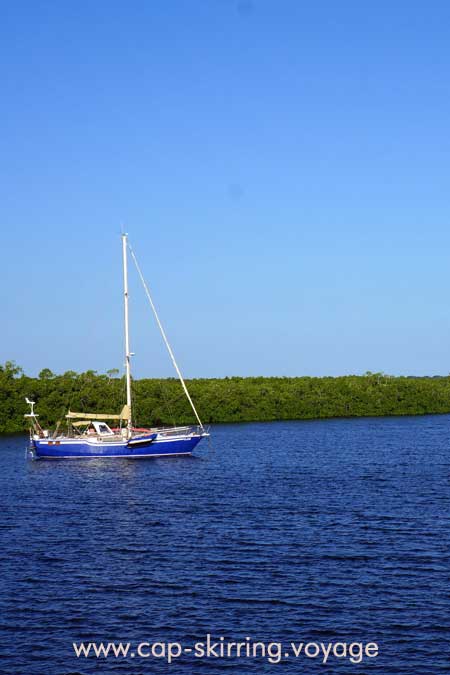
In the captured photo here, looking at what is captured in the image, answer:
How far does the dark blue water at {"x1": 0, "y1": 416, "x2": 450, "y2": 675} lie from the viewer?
1372 inches

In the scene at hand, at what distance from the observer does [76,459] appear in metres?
104

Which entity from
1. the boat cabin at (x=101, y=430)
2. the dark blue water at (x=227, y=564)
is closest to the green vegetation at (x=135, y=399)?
the boat cabin at (x=101, y=430)

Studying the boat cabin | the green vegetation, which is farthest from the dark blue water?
→ the green vegetation

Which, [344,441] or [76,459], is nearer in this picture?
[76,459]

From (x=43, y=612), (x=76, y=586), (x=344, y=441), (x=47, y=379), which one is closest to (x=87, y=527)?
(x=76, y=586)

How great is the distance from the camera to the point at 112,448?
101 metres

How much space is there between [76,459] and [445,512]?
5437 cm

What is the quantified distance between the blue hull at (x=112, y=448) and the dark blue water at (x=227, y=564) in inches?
439

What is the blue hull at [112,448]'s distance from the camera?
332 ft

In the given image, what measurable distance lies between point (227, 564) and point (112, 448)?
56.1 meters

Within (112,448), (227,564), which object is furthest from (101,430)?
(227,564)

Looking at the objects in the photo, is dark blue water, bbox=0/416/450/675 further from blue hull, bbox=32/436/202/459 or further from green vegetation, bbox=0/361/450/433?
green vegetation, bbox=0/361/450/433

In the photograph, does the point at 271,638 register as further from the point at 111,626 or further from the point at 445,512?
the point at 445,512

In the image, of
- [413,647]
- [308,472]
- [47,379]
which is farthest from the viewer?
[47,379]
